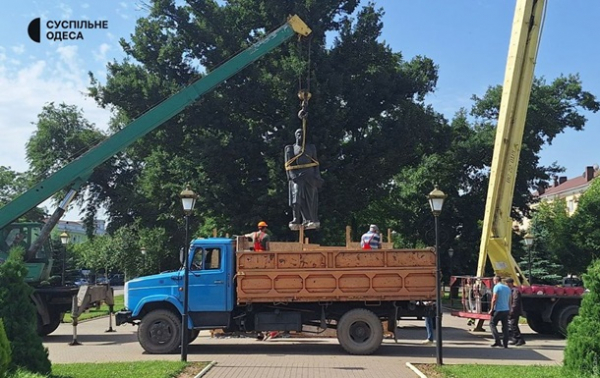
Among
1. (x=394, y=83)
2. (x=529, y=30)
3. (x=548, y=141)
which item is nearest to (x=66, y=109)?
(x=394, y=83)

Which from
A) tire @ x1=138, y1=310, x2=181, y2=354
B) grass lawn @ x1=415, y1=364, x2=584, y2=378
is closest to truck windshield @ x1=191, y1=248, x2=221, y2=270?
tire @ x1=138, y1=310, x2=181, y2=354

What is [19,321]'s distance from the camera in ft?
31.4

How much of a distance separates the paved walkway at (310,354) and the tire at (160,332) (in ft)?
0.96

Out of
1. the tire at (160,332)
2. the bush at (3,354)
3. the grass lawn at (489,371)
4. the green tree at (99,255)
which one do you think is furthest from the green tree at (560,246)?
the bush at (3,354)

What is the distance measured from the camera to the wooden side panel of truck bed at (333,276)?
1414 cm

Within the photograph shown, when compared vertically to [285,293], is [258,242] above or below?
above

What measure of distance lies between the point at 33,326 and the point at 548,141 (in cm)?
3833

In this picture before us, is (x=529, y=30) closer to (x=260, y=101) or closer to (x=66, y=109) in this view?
(x=260, y=101)

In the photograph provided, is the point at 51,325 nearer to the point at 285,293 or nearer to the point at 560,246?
the point at 285,293

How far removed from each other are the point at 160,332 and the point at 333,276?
4.36 metres

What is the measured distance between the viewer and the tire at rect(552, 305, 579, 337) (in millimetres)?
17734

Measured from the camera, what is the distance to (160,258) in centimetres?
4572

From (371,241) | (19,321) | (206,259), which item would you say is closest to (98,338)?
(206,259)

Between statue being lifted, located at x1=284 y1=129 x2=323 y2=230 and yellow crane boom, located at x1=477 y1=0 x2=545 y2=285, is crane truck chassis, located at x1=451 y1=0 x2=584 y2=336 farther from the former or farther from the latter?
statue being lifted, located at x1=284 y1=129 x2=323 y2=230
